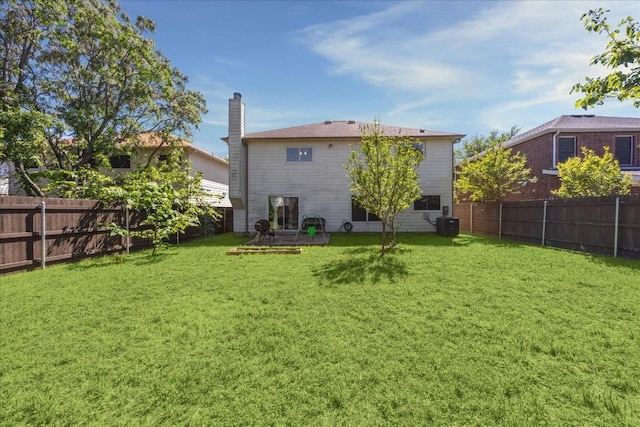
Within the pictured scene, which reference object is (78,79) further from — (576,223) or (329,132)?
(576,223)

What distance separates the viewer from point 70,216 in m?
8.10

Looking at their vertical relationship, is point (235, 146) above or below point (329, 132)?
below

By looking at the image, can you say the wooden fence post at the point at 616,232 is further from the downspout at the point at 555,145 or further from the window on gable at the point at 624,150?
the window on gable at the point at 624,150

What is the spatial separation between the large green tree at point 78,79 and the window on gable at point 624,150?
79.0ft

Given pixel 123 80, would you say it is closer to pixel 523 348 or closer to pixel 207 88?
pixel 207 88

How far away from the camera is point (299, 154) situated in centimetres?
1530

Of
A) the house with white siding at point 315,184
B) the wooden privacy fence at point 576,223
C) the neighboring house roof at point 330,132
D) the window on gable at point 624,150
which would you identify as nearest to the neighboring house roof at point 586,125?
the window on gable at point 624,150

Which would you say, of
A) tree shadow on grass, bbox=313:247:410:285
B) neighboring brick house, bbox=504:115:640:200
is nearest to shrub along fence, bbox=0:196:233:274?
tree shadow on grass, bbox=313:247:410:285

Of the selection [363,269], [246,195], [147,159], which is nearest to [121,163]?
[147,159]

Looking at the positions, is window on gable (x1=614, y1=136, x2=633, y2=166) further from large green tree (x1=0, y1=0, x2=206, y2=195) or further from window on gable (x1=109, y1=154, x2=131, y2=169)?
window on gable (x1=109, y1=154, x2=131, y2=169)

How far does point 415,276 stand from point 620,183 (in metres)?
10.9

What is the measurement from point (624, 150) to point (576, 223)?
12.3 meters

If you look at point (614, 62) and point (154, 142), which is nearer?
point (614, 62)

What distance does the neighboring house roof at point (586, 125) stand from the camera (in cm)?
1639
